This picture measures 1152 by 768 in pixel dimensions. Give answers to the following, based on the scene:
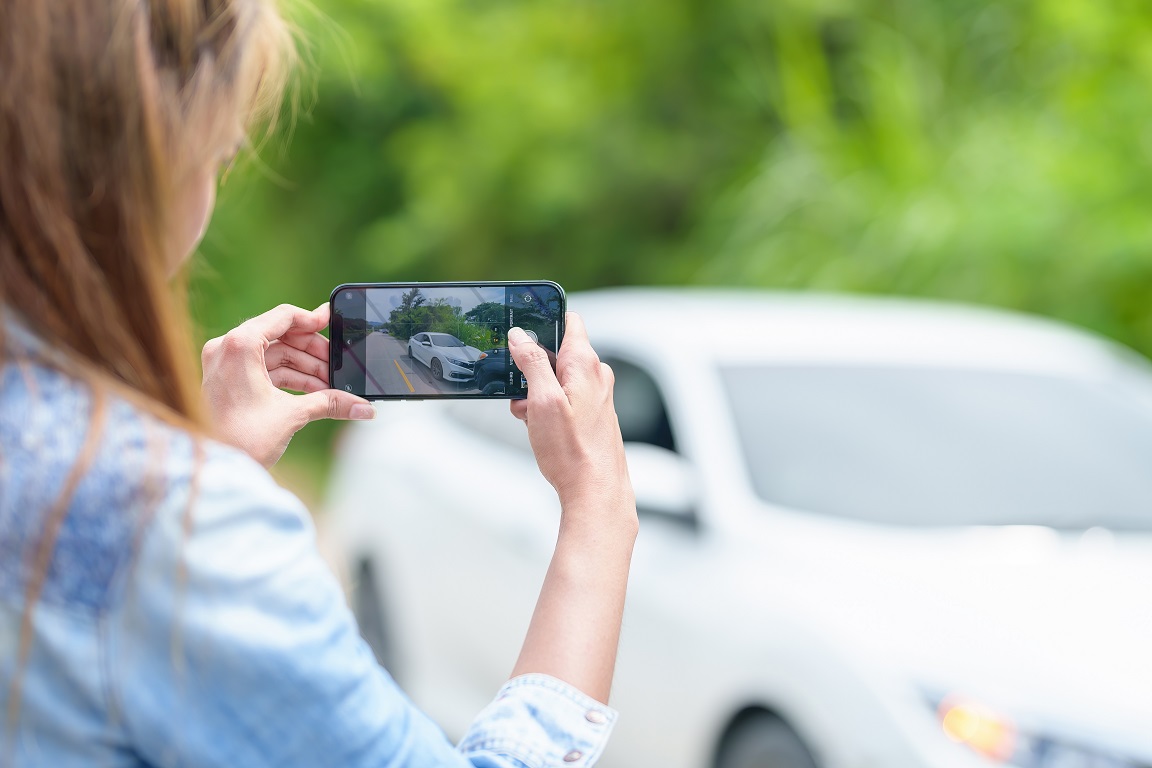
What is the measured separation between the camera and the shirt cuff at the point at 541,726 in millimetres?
1008

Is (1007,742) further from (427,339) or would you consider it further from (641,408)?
(641,408)

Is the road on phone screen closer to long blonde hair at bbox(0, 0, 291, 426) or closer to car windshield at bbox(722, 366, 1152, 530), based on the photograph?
long blonde hair at bbox(0, 0, 291, 426)

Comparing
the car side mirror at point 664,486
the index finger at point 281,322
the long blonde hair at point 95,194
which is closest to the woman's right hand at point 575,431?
the index finger at point 281,322

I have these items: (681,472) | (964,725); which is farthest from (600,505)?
(681,472)

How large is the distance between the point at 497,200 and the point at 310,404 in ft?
27.5

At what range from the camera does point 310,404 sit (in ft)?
4.61

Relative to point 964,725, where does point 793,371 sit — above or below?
above

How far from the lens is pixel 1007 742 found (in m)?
2.26

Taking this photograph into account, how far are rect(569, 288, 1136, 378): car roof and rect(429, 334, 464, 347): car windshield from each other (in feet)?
6.25

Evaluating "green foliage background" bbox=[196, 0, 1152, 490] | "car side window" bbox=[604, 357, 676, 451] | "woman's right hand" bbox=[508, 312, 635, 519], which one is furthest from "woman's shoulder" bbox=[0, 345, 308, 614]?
"green foliage background" bbox=[196, 0, 1152, 490]

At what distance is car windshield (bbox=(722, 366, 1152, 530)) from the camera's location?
10.2 feet

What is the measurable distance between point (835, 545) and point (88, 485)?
2.29 meters

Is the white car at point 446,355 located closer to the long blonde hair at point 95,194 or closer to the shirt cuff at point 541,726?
the shirt cuff at point 541,726

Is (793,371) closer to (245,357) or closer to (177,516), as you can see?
(245,357)
